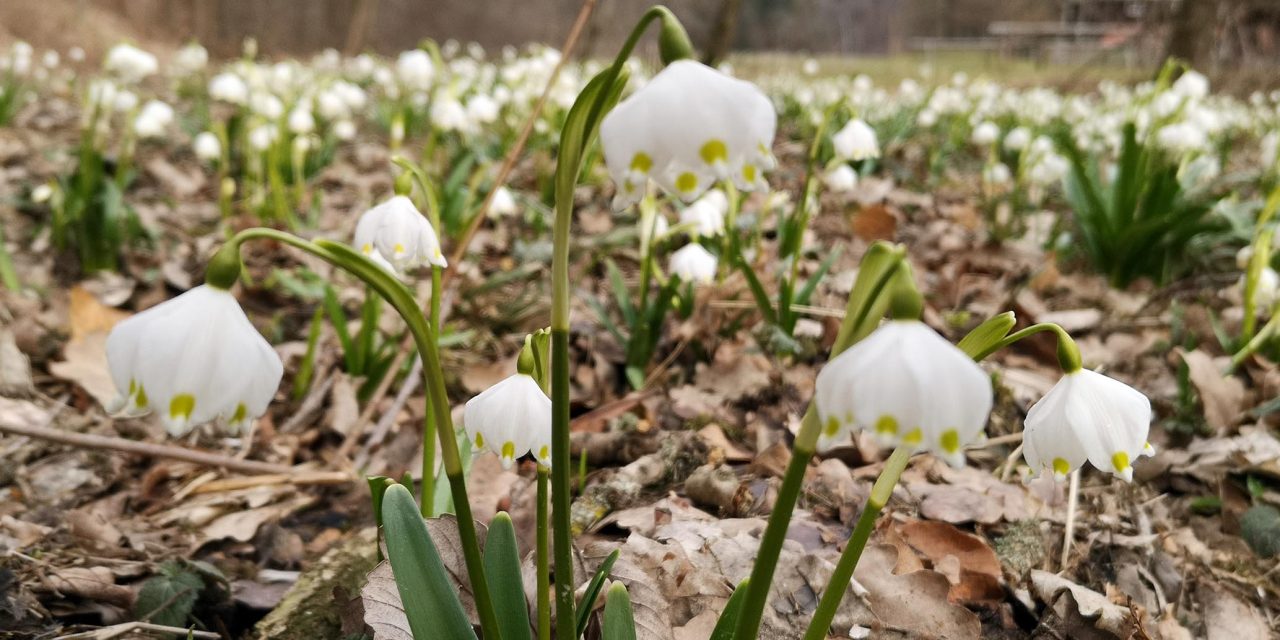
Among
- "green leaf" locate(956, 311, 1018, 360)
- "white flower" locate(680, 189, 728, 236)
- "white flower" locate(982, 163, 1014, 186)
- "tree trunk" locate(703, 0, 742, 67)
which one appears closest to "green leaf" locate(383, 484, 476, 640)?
"green leaf" locate(956, 311, 1018, 360)

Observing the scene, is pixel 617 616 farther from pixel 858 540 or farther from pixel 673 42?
pixel 673 42

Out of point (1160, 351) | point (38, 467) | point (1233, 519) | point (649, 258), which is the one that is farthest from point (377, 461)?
point (1160, 351)

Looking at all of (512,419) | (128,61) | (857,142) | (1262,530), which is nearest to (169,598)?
(512,419)

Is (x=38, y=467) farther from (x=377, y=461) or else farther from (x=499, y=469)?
(x=499, y=469)

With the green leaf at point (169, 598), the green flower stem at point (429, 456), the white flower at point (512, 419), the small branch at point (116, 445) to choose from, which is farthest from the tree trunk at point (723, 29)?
the white flower at point (512, 419)

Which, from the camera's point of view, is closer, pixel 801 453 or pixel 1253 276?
pixel 801 453

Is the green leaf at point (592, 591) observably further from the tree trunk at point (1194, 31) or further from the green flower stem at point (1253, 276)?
the tree trunk at point (1194, 31)

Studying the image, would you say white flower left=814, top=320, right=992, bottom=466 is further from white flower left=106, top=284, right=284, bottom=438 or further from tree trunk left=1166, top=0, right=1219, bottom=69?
tree trunk left=1166, top=0, right=1219, bottom=69
